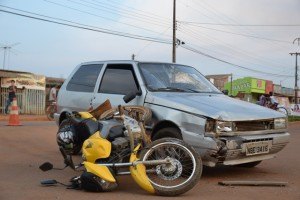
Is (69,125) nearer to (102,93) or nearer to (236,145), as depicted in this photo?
(102,93)

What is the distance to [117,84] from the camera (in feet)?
26.0

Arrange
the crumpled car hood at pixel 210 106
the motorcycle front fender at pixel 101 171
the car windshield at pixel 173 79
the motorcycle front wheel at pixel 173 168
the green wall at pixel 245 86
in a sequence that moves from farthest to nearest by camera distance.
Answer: the green wall at pixel 245 86 < the car windshield at pixel 173 79 < the crumpled car hood at pixel 210 106 < the motorcycle front fender at pixel 101 171 < the motorcycle front wheel at pixel 173 168

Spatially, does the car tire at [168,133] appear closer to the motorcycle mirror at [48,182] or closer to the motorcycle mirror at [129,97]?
the motorcycle mirror at [129,97]

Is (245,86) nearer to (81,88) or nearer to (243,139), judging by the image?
(81,88)

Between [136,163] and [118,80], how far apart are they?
8.17ft

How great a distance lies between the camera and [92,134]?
20.5 feet

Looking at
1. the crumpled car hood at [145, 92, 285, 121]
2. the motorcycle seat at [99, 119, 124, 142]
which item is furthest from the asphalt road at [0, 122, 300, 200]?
the crumpled car hood at [145, 92, 285, 121]

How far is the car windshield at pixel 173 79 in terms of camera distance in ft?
24.5

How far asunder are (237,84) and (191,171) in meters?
54.3

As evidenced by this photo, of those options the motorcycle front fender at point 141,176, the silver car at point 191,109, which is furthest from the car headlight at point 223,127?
the motorcycle front fender at point 141,176

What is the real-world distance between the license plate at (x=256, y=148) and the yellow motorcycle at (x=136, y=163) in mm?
1143

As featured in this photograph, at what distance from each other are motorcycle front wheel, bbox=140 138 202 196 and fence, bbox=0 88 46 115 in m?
22.4

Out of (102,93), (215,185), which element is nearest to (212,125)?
(215,185)

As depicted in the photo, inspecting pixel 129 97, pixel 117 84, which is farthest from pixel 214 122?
pixel 117 84
